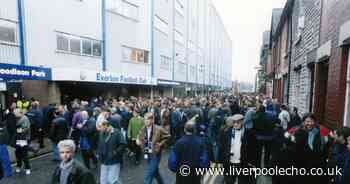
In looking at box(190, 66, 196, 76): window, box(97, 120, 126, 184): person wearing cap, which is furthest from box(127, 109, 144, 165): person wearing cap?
box(190, 66, 196, 76): window

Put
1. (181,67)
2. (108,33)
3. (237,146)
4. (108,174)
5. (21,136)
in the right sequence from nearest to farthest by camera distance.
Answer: (108,174), (237,146), (21,136), (108,33), (181,67)

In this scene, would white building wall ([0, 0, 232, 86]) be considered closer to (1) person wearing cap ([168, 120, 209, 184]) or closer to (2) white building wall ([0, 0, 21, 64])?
(2) white building wall ([0, 0, 21, 64])

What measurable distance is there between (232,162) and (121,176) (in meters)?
2.94

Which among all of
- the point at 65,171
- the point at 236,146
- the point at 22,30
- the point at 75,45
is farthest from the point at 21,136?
the point at 75,45

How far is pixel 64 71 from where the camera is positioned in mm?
12250

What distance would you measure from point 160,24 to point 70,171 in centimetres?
2383

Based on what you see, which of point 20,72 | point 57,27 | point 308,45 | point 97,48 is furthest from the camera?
point 97,48

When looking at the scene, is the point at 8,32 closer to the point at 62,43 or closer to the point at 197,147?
the point at 62,43

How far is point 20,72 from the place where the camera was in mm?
9117

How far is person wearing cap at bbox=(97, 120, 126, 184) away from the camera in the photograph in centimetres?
415

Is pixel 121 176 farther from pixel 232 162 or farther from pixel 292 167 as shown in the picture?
pixel 292 167

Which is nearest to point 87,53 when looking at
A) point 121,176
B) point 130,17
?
point 130,17

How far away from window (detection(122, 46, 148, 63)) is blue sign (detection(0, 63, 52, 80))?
8.45 m

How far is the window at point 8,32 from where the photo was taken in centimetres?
1037
